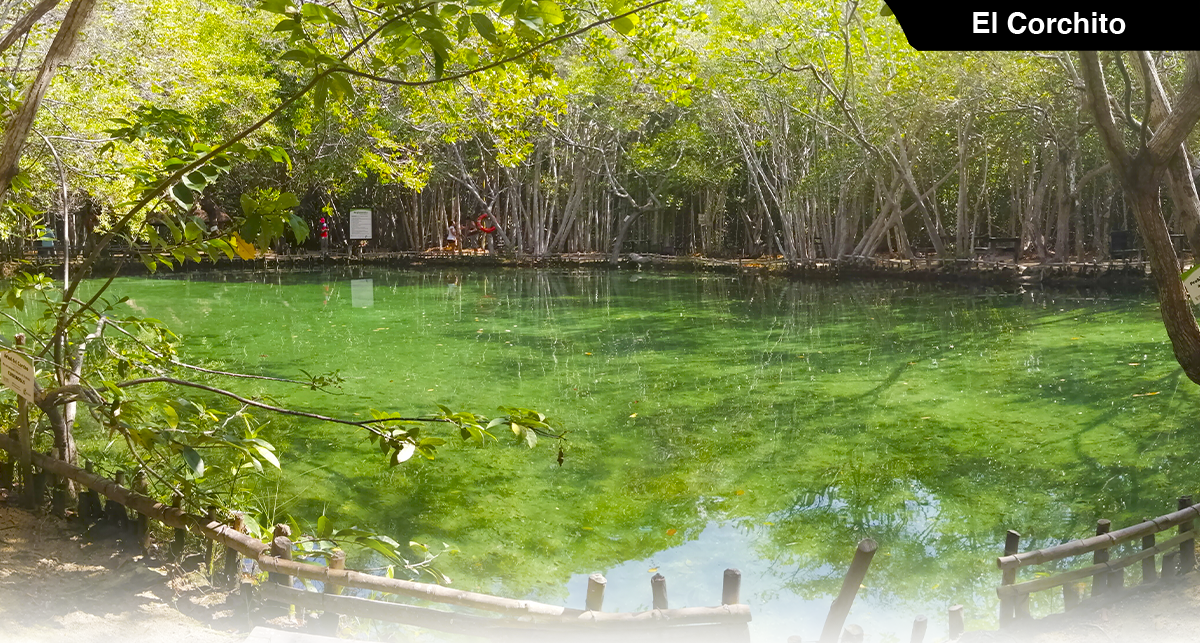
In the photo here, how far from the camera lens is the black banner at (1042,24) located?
9.76 feet

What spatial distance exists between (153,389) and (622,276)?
1540cm

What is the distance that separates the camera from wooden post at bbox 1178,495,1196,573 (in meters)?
4.27

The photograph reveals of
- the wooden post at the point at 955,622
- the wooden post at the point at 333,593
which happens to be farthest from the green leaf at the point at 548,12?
the wooden post at the point at 955,622

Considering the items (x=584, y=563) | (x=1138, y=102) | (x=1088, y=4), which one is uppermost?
(x=1138, y=102)

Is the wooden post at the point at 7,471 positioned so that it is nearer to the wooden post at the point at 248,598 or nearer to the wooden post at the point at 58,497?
the wooden post at the point at 58,497

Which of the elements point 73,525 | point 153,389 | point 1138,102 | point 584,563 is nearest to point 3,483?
point 73,525

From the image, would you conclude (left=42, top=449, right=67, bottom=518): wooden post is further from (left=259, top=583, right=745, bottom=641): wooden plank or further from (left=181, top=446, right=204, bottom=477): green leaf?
(left=181, top=446, right=204, bottom=477): green leaf

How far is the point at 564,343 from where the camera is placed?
498 inches

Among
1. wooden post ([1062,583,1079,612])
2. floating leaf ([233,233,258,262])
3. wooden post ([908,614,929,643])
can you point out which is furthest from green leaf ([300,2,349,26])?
wooden post ([1062,583,1079,612])

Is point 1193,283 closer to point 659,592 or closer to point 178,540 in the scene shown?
point 659,592

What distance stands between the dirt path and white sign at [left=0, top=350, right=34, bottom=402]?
77 centimetres

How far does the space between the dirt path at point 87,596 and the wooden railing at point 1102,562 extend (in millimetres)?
3122

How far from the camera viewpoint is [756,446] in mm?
7641

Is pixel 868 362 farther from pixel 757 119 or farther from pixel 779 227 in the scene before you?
pixel 779 227
